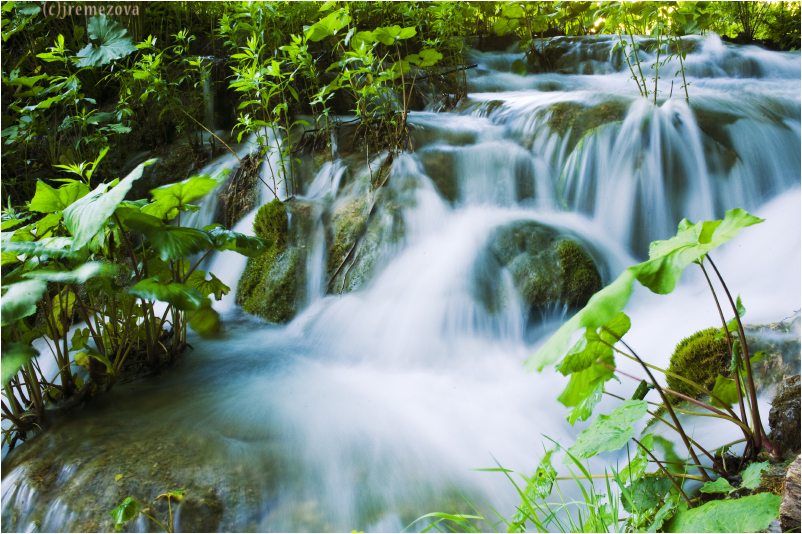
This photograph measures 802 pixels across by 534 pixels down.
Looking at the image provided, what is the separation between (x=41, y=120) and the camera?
3.56m

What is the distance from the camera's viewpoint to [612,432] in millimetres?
995

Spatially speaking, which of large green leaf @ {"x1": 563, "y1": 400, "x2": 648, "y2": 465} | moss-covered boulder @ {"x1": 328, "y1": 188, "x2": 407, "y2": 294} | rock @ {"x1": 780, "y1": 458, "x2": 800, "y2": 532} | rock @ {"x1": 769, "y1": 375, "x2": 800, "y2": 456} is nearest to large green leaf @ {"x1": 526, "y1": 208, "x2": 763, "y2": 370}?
large green leaf @ {"x1": 563, "y1": 400, "x2": 648, "y2": 465}

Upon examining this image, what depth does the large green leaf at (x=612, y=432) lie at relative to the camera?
959 millimetres

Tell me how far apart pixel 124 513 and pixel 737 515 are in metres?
1.64

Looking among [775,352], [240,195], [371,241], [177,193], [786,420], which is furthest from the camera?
[240,195]

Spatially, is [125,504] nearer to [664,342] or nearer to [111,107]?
[664,342]

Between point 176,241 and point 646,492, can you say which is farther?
point 176,241

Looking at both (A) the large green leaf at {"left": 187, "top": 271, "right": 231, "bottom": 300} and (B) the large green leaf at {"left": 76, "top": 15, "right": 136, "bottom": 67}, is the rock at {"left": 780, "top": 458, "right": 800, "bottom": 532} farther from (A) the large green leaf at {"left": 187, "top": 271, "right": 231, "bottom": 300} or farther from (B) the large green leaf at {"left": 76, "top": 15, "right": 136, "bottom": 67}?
(B) the large green leaf at {"left": 76, "top": 15, "right": 136, "bottom": 67}

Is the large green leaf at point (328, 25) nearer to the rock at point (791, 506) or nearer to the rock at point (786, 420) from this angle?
the rock at point (786, 420)

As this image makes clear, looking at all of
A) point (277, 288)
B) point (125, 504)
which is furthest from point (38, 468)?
point (277, 288)

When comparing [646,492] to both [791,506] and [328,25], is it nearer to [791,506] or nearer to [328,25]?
[791,506]

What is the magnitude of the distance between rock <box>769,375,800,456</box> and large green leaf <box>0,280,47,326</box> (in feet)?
6.73

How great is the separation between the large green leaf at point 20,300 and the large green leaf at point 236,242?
613mm

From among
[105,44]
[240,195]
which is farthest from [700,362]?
[105,44]
